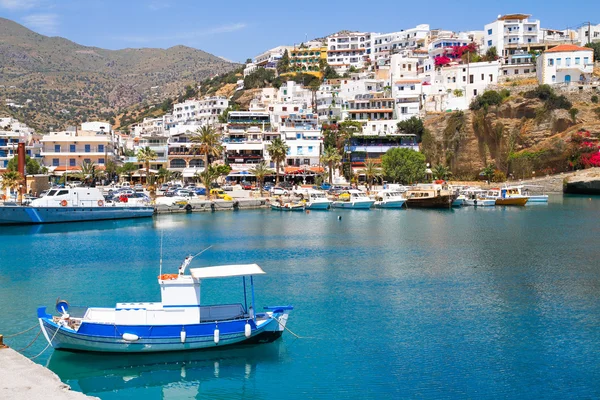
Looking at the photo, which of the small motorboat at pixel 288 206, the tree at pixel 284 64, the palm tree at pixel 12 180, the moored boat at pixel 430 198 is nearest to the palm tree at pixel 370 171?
the moored boat at pixel 430 198

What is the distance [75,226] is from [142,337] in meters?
41.7

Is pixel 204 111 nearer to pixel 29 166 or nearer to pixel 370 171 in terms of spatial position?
pixel 29 166

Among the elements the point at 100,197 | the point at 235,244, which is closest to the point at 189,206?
the point at 100,197

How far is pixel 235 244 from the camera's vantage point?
4672cm

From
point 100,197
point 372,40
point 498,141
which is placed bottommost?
point 100,197

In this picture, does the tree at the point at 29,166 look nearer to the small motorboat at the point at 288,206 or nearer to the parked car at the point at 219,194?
the parked car at the point at 219,194

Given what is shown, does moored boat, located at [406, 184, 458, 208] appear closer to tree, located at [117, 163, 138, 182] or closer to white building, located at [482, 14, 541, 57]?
tree, located at [117, 163, 138, 182]

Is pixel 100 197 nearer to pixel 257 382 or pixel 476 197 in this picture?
pixel 476 197

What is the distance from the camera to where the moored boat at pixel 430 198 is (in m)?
76.2

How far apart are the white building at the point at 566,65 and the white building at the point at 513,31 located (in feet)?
55.4

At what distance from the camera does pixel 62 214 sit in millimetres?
62062

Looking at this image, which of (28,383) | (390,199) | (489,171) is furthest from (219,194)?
(28,383)

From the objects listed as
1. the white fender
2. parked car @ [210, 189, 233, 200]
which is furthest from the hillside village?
the white fender

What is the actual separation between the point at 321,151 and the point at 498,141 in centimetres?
2650
